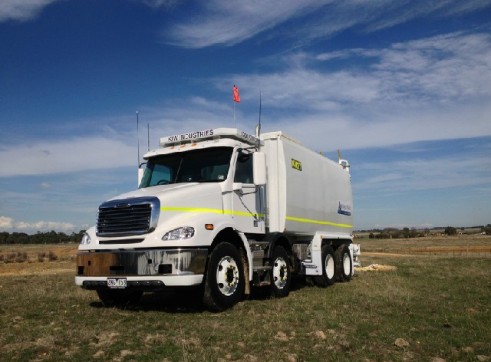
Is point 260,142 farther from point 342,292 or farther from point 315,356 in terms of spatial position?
point 315,356

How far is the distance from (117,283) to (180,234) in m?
1.46

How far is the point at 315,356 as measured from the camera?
19.0 feet

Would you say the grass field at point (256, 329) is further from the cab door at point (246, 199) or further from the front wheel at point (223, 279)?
the cab door at point (246, 199)

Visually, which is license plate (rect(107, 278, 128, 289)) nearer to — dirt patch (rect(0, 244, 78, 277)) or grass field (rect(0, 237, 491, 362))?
A: grass field (rect(0, 237, 491, 362))

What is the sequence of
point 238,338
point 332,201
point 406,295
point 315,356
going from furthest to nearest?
point 332,201 → point 406,295 → point 238,338 → point 315,356

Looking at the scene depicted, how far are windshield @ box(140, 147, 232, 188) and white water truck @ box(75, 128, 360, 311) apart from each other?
0.02 meters

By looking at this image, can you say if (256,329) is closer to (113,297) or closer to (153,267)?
(153,267)

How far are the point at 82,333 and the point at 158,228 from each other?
2257 mm

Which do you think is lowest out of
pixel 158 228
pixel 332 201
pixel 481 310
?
pixel 481 310

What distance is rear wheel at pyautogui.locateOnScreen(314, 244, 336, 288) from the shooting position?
14.3 m

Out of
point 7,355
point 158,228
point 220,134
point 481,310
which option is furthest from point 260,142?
point 7,355

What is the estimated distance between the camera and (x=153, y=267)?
8.30 metres

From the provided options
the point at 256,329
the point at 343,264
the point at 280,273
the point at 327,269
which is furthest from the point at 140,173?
the point at 343,264

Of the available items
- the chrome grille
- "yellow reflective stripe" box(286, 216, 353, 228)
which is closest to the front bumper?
the chrome grille
